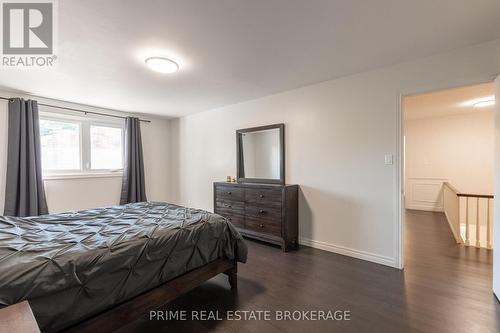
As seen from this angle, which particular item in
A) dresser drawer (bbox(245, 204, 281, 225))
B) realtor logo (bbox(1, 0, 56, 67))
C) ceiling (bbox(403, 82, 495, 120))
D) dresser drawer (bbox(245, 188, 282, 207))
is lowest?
dresser drawer (bbox(245, 204, 281, 225))

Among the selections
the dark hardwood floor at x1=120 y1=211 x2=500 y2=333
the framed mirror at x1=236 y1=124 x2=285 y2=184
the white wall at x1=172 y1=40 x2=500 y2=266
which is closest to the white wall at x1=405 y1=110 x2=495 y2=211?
the dark hardwood floor at x1=120 y1=211 x2=500 y2=333

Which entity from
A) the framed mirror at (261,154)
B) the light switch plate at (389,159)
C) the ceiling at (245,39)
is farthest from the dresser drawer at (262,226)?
the ceiling at (245,39)

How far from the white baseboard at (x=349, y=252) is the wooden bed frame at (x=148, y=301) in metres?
1.48

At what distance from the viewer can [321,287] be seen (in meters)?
2.18

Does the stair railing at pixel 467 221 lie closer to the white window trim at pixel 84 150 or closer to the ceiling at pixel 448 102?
the ceiling at pixel 448 102

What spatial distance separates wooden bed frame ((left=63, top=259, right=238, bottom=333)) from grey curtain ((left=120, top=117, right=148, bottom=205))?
3155 mm

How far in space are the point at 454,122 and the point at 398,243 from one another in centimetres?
458

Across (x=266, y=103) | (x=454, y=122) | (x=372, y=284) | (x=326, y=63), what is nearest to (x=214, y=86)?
(x=266, y=103)

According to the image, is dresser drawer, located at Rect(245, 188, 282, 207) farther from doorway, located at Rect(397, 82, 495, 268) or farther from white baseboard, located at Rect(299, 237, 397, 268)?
doorway, located at Rect(397, 82, 495, 268)

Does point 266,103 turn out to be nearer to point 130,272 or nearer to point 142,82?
point 142,82

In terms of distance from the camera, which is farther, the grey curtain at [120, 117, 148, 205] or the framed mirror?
the grey curtain at [120, 117, 148, 205]

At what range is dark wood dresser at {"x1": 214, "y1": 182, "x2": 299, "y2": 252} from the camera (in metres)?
3.10

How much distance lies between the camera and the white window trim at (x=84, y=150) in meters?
3.71

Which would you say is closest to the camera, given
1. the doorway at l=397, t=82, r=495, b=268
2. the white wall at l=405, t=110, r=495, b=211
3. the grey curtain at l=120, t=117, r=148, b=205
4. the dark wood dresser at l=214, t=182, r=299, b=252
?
the dark wood dresser at l=214, t=182, r=299, b=252
